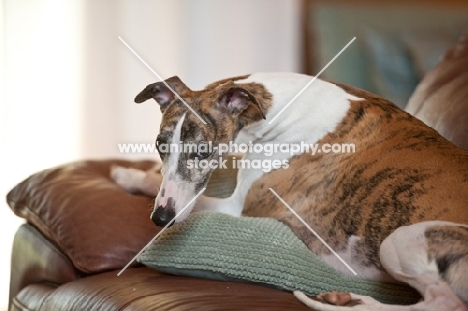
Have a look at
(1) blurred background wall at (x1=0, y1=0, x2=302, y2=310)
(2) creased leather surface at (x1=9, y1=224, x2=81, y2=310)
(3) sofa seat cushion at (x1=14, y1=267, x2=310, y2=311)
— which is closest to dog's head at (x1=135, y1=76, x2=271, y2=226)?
(3) sofa seat cushion at (x1=14, y1=267, x2=310, y2=311)

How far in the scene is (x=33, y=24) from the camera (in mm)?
3129

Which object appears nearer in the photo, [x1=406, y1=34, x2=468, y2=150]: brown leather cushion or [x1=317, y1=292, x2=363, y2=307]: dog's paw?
[x1=317, y1=292, x2=363, y2=307]: dog's paw

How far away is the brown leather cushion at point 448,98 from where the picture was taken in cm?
213

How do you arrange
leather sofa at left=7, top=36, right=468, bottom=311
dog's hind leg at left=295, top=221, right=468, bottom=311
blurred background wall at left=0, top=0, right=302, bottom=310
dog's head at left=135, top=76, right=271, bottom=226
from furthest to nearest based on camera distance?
blurred background wall at left=0, top=0, right=302, bottom=310, dog's head at left=135, top=76, right=271, bottom=226, leather sofa at left=7, top=36, right=468, bottom=311, dog's hind leg at left=295, top=221, right=468, bottom=311

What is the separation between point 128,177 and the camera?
7.73 ft

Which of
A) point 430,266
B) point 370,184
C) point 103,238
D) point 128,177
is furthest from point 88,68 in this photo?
point 430,266

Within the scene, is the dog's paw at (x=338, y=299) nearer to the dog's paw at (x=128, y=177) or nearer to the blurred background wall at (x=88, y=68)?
the dog's paw at (x=128, y=177)

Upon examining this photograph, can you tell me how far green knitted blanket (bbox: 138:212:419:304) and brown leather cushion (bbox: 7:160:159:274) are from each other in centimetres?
19

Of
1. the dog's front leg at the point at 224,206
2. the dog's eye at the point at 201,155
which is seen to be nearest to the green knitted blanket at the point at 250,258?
the dog's eye at the point at 201,155

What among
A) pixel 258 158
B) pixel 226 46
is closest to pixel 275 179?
pixel 258 158

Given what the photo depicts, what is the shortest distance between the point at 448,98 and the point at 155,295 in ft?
3.96

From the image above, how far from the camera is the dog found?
5.15ft

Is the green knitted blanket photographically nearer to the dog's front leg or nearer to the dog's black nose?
the dog's black nose

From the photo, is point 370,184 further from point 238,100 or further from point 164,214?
point 164,214
